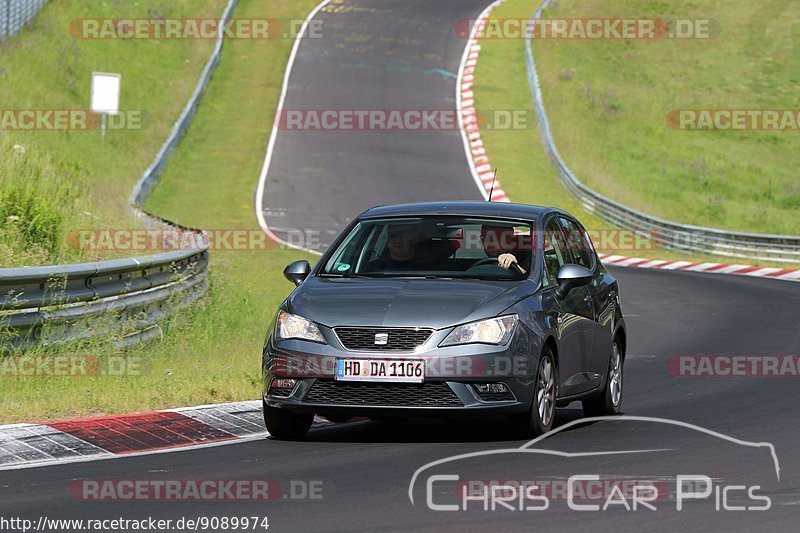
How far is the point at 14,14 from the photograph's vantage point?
4259 cm

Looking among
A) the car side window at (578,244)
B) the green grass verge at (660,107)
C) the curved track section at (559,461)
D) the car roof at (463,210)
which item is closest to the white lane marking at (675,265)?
the green grass verge at (660,107)

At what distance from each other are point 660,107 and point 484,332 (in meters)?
47.9

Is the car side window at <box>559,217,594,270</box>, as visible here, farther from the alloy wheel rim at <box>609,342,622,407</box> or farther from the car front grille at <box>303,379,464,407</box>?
the car front grille at <box>303,379,464,407</box>

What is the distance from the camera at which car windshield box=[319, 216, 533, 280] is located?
10312 mm

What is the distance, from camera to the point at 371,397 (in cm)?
930

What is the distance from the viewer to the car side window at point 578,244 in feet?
37.5

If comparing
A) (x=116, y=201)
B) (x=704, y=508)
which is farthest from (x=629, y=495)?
(x=116, y=201)

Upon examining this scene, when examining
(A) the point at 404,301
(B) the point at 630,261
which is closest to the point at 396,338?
(A) the point at 404,301

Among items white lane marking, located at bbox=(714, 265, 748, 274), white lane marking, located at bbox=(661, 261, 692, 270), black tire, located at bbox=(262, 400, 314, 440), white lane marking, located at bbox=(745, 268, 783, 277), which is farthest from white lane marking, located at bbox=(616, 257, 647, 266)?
black tire, located at bbox=(262, 400, 314, 440)

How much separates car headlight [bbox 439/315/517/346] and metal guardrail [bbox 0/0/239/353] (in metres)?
4.40

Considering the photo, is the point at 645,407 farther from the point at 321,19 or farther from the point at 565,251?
the point at 321,19

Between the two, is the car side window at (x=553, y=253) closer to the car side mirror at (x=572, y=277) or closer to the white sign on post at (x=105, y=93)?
the car side mirror at (x=572, y=277)

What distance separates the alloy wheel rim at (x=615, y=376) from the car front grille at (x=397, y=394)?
8.60 ft

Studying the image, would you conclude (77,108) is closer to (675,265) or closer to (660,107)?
(675,265)
